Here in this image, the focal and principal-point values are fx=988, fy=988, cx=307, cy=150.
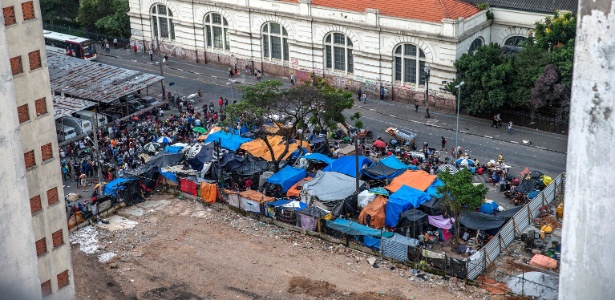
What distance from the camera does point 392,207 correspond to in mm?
65562

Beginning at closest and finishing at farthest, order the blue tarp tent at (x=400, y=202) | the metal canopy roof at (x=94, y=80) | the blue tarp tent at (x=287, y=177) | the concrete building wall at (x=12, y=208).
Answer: the concrete building wall at (x=12, y=208) → the blue tarp tent at (x=400, y=202) → the blue tarp tent at (x=287, y=177) → the metal canopy roof at (x=94, y=80)

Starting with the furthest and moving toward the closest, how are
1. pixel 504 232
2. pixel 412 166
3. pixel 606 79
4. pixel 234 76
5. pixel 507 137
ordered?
pixel 234 76 → pixel 507 137 → pixel 412 166 → pixel 504 232 → pixel 606 79

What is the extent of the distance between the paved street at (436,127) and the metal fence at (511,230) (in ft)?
21.2

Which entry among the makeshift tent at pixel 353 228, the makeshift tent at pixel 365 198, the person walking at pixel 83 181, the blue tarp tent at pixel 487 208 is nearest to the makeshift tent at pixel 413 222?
the makeshift tent at pixel 353 228

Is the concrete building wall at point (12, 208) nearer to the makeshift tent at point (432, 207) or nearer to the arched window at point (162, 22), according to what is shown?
the makeshift tent at point (432, 207)

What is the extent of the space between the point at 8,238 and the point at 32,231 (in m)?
2.13

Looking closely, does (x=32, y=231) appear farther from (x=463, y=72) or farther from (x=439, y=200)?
(x=463, y=72)

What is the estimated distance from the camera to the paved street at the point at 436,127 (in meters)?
78.4

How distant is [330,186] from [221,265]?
34.9ft

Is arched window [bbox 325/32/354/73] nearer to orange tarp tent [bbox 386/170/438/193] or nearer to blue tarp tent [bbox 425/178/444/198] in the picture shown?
orange tarp tent [bbox 386/170/438/193]

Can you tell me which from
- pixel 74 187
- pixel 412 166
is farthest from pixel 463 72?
pixel 74 187

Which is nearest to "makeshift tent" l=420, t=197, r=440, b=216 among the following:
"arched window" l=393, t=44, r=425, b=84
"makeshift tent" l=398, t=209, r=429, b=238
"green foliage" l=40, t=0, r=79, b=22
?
"makeshift tent" l=398, t=209, r=429, b=238

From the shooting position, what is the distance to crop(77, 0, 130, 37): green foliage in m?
111

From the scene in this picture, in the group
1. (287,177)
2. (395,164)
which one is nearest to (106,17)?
(287,177)
